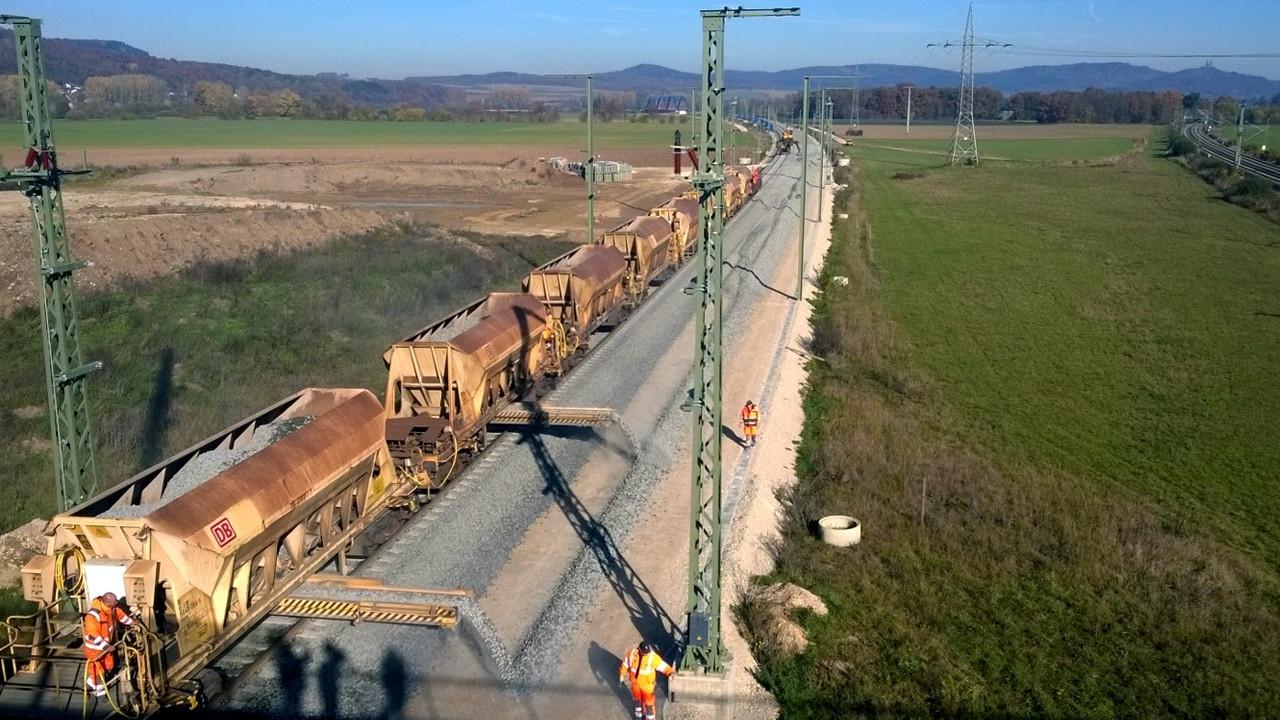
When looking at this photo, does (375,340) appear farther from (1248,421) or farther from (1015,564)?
(1248,421)

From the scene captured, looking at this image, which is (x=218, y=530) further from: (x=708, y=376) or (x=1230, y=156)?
(x=1230, y=156)

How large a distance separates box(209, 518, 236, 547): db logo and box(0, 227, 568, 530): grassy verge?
8738mm

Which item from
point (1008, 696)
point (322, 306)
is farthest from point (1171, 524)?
point (322, 306)

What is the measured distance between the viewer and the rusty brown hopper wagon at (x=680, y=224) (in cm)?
4481

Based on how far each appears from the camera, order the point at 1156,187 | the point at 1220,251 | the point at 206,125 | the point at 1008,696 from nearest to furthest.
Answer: the point at 1008,696, the point at 1220,251, the point at 1156,187, the point at 206,125

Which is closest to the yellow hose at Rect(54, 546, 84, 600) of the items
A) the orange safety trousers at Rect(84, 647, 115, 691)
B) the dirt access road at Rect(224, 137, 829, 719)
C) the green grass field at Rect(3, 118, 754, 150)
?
the orange safety trousers at Rect(84, 647, 115, 691)

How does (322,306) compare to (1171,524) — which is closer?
(1171,524)

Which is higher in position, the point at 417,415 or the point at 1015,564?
the point at 417,415

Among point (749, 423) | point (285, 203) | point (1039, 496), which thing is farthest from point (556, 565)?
point (285, 203)

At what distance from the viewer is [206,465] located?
15.5m

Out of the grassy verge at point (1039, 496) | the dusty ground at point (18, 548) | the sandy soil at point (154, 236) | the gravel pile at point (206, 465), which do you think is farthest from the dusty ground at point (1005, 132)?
Answer: the dusty ground at point (18, 548)

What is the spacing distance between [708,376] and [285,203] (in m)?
59.2

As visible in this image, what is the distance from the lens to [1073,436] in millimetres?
26078

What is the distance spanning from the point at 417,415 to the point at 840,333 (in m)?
17.3
